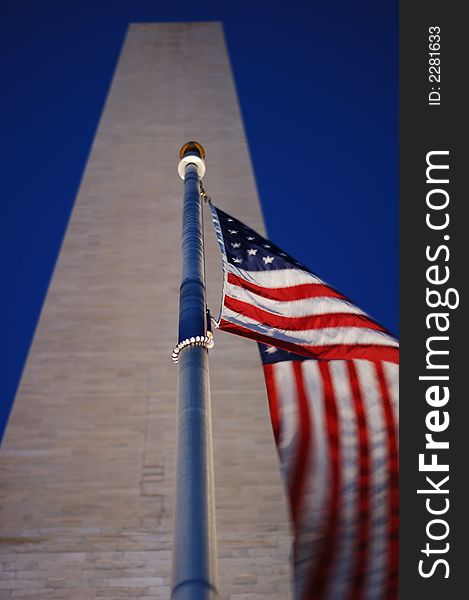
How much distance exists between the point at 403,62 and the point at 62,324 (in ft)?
23.9

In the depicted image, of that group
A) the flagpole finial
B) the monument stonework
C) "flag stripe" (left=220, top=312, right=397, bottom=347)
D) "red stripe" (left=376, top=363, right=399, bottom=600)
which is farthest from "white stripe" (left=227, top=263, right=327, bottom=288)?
the monument stonework

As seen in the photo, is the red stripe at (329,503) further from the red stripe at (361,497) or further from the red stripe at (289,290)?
the red stripe at (289,290)

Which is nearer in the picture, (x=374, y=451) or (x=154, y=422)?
(x=374, y=451)

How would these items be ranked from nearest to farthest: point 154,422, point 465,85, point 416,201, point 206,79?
point 416,201 < point 465,85 < point 154,422 < point 206,79

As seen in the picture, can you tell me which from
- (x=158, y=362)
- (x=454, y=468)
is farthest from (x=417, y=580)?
(x=158, y=362)

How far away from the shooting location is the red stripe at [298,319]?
4.59m

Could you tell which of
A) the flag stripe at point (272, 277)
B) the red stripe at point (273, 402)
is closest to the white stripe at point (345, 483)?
the red stripe at point (273, 402)

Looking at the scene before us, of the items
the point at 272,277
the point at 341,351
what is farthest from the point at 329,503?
the point at 272,277

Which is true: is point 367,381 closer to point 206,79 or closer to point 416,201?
point 416,201

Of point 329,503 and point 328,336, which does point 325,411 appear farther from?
point 329,503

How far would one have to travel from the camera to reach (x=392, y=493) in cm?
426

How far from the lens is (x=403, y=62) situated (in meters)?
6.23

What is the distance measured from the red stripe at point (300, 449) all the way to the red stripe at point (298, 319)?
11.1 inches

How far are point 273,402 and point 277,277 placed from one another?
0.96 metres
